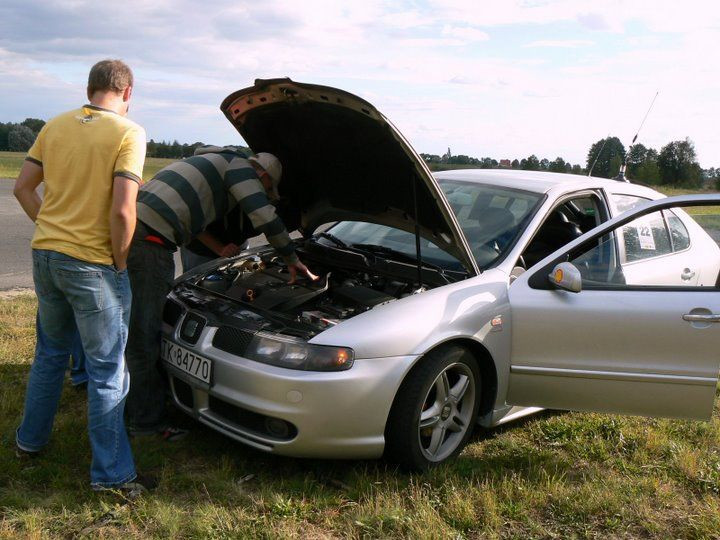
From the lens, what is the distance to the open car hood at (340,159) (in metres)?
3.82

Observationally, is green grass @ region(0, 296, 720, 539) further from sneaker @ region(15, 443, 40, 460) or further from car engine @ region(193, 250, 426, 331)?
car engine @ region(193, 250, 426, 331)

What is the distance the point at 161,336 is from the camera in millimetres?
3873

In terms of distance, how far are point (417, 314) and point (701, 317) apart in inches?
58.3

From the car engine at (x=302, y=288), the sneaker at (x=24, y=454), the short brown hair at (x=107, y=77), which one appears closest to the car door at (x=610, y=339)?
the car engine at (x=302, y=288)

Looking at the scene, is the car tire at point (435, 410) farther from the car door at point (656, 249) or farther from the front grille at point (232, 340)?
the car door at point (656, 249)

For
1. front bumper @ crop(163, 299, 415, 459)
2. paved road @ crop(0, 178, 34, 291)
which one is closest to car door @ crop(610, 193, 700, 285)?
front bumper @ crop(163, 299, 415, 459)

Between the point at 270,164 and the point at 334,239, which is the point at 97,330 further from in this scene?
the point at 334,239

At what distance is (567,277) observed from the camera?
3652mm

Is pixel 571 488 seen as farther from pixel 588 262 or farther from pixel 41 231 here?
pixel 41 231

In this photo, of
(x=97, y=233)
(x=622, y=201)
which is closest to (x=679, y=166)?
(x=622, y=201)

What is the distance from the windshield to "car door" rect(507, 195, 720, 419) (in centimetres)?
43

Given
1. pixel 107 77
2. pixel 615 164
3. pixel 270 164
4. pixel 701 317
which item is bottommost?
pixel 701 317

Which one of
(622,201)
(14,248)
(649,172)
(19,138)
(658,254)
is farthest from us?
(19,138)

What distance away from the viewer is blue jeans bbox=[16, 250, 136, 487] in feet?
10.3
